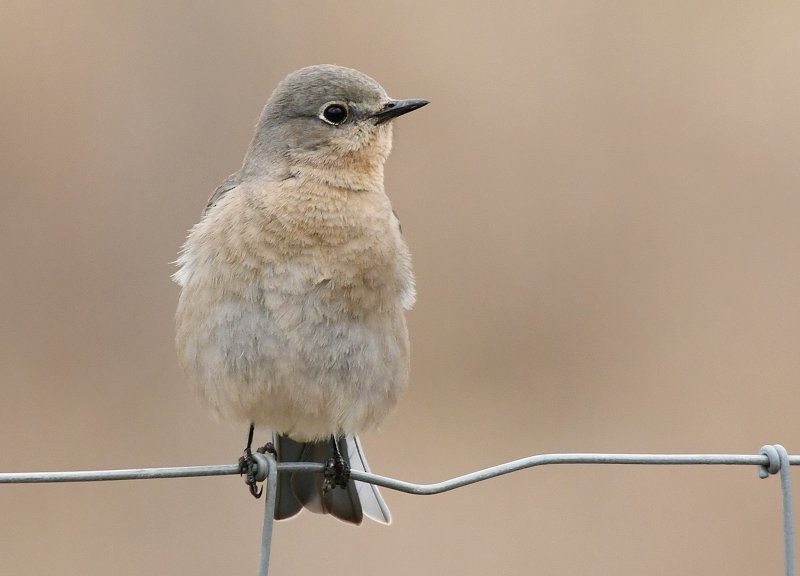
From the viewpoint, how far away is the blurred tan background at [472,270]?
736 centimetres

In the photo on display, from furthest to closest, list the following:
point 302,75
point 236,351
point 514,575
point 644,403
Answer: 1. point 644,403
2. point 514,575
3. point 302,75
4. point 236,351

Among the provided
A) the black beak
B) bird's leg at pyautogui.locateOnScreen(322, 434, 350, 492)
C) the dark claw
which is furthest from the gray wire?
the black beak

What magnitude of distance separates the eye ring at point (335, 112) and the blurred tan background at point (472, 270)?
278cm

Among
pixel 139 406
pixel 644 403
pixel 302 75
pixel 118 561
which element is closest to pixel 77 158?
pixel 139 406

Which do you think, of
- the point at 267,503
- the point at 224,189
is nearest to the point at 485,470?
the point at 267,503

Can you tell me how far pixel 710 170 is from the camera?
855 cm

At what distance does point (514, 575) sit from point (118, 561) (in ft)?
7.24

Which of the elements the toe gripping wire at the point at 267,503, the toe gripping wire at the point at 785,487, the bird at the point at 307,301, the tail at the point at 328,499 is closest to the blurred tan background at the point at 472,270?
the tail at the point at 328,499

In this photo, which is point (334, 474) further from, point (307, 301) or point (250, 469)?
Answer: point (307, 301)

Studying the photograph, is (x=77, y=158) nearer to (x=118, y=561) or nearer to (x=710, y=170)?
(x=118, y=561)

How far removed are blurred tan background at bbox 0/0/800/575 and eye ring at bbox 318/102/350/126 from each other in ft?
9.13

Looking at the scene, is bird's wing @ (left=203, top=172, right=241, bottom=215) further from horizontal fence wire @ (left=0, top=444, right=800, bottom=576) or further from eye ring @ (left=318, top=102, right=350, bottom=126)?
horizontal fence wire @ (left=0, top=444, right=800, bottom=576)

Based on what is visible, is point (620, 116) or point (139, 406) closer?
point (139, 406)

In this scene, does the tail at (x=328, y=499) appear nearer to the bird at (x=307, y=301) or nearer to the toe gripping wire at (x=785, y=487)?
the bird at (x=307, y=301)
